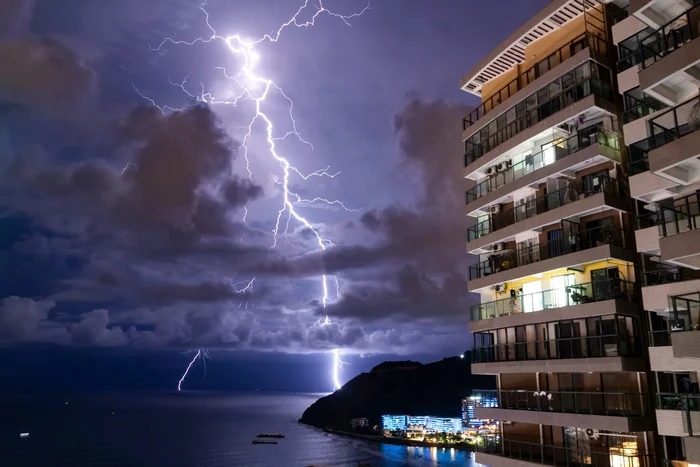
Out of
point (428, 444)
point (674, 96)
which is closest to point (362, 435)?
point (428, 444)

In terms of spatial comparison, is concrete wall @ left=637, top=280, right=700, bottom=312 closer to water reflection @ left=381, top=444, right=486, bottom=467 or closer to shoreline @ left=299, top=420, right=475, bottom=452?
water reflection @ left=381, top=444, right=486, bottom=467

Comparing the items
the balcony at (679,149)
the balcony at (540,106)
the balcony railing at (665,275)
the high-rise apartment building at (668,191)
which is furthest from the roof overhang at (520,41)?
the balcony railing at (665,275)

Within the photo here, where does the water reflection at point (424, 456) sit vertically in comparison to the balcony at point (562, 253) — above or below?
below

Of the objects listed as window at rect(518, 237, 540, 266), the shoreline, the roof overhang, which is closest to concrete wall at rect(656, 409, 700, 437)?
window at rect(518, 237, 540, 266)

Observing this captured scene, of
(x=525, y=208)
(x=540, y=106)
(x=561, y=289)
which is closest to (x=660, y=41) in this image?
(x=540, y=106)

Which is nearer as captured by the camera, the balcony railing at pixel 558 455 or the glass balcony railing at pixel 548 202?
the balcony railing at pixel 558 455

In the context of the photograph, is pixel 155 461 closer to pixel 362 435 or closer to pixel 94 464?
pixel 94 464

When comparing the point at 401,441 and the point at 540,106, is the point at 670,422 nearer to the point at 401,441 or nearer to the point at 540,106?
the point at 540,106

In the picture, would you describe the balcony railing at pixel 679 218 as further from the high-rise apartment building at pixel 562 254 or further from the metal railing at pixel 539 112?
the metal railing at pixel 539 112
